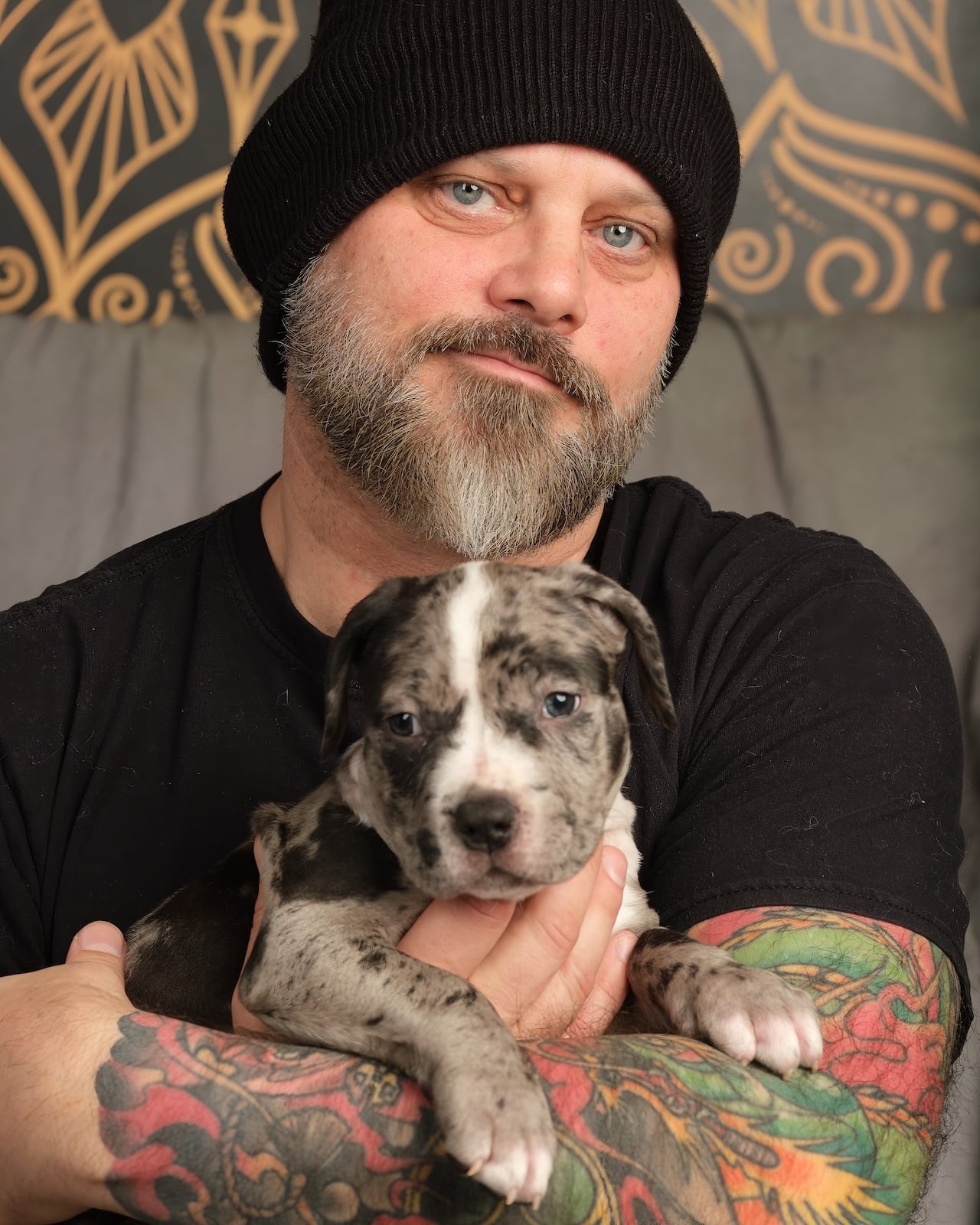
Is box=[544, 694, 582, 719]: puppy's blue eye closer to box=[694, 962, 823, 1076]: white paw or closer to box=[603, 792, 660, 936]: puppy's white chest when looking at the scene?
box=[603, 792, 660, 936]: puppy's white chest

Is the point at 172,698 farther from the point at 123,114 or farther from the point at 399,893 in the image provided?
the point at 123,114

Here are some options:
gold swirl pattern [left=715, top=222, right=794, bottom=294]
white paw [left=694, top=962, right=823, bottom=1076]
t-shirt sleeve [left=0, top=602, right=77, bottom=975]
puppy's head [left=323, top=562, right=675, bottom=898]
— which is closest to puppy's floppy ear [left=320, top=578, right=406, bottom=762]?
puppy's head [left=323, top=562, right=675, bottom=898]

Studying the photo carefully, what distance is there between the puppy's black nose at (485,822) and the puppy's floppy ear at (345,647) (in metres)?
0.41

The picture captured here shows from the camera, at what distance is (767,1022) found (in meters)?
2.25

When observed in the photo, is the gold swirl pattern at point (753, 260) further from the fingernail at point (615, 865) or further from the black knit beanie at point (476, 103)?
the fingernail at point (615, 865)

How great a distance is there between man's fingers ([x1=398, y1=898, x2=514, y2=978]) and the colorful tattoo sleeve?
0.21 m

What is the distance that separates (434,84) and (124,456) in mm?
1938

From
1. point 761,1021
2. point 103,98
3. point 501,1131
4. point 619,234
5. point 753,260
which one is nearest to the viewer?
point 501,1131

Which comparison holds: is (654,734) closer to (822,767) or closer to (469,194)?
(822,767)

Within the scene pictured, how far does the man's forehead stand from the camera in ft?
9.75

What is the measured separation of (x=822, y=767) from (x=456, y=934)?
32.9 inches

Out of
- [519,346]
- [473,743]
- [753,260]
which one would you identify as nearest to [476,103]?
[519,346]

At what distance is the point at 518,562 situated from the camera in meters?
3.20

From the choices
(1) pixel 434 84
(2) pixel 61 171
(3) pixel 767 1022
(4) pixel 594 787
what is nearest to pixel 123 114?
(2) pixel 61 171
